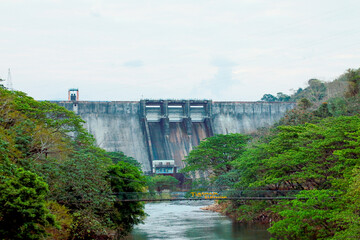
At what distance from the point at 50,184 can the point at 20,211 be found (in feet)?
26.0

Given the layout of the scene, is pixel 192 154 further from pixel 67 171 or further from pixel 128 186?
pixel 67 171

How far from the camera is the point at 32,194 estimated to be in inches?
812

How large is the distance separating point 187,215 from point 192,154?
668 centimetres

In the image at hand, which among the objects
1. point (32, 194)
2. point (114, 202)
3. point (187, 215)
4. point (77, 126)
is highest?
point (77, 126)

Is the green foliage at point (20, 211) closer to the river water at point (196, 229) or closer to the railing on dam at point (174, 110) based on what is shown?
the river water at point (196, 229)

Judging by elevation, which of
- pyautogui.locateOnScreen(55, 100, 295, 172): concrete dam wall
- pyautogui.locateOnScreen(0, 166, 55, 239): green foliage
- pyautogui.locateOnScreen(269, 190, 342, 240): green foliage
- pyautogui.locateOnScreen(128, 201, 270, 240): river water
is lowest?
pyautogui.locateOnScreen(128, 201, 270, 240): river water

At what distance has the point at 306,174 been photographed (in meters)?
31.7

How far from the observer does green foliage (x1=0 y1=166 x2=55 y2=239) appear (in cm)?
2008

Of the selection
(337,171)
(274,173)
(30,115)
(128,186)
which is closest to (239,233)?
(274,173)

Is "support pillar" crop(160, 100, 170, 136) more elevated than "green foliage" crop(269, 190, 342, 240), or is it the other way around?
"support pillar" crop(160, 100, 170, 136)

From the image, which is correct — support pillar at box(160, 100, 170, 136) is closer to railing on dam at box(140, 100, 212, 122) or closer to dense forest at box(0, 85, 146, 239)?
railing on dam at box(140, 100, 212, 122)

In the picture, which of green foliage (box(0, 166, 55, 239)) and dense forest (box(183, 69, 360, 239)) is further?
dense forest (box(183, 69, 360, 239))

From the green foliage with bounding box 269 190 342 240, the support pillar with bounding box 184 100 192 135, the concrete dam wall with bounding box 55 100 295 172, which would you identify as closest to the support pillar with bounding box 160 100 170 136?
the concrete dam wall with bounding box 55 100 295 172

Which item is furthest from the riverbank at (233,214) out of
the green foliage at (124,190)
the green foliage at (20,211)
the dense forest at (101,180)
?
the green foliage at (20,211)
